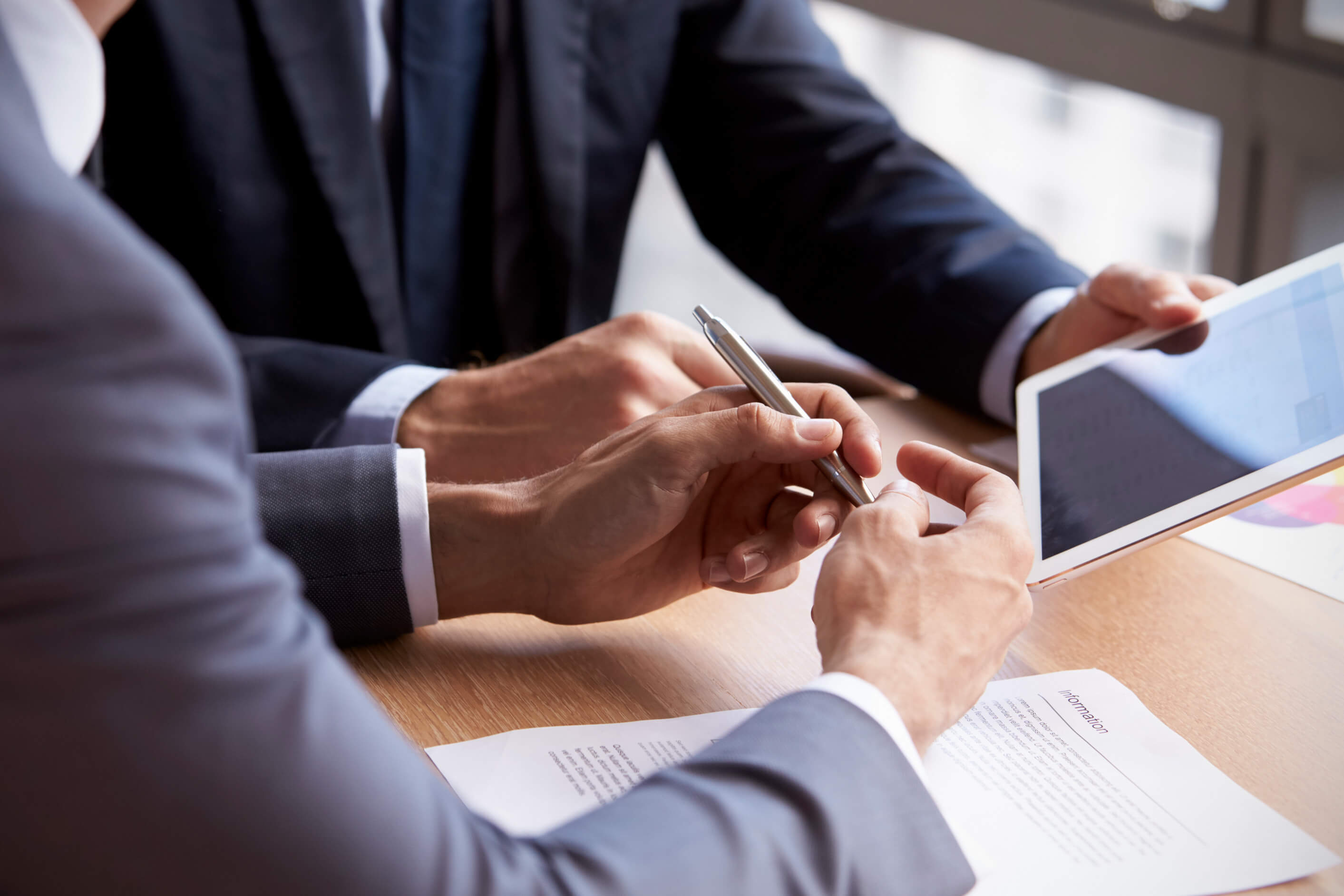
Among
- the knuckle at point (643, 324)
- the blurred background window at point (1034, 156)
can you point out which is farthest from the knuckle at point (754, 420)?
the blurred background window at point (1034, 156)

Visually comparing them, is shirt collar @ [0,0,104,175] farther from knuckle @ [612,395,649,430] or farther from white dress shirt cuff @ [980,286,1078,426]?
white dress shirt cuff @ [980,286,1078,426]

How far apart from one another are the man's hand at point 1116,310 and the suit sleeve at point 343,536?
1.96 feet

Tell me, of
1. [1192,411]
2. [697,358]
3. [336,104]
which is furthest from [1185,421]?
[336,104]

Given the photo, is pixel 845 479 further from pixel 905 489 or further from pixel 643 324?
pixel 643 324

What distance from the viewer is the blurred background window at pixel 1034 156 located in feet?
7.19

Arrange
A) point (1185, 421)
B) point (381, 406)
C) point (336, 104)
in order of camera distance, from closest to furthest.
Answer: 1. point (1185, 421)
2. point (381, 406)
3. point (336, 104)

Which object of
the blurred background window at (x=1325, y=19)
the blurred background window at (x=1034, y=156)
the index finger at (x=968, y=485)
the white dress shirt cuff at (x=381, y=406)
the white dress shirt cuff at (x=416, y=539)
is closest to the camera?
the index finger at (x=968, y=485)

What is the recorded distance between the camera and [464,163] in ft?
4.33

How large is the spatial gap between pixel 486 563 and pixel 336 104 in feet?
2.26

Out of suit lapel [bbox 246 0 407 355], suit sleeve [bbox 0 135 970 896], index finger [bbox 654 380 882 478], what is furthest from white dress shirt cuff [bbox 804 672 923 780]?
suit lapel [bbox 246 0 407 355]

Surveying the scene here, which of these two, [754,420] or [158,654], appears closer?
[158,654]

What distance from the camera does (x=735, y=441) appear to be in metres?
0.66

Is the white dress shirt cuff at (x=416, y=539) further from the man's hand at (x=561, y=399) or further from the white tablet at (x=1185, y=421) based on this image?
the white tablet at (x=1185, y=421)

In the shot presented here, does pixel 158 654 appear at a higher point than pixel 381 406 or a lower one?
higher
